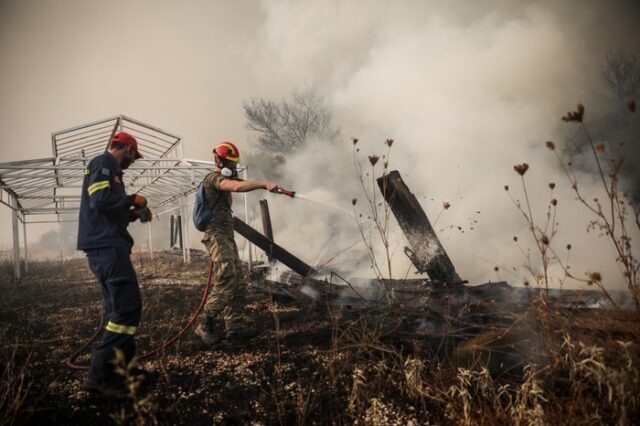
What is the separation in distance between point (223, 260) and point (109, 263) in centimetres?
134

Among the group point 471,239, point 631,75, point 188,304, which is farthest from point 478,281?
point 631,75

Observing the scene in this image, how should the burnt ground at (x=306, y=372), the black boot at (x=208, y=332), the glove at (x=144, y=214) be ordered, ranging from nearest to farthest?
1. the burnt ground at (x=306, y=372)
2. the glove at (x=144, y=214)
3. the black boot at (x=208, y=332)

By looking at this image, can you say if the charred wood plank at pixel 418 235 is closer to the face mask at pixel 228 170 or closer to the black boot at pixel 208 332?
the face mask at pixel 228 170

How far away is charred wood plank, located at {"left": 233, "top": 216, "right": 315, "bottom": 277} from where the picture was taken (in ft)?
18.8

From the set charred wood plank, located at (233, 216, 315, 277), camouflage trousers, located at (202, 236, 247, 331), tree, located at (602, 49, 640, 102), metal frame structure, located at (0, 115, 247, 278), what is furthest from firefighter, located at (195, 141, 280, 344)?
tree, located at (602, 49, 640, 102)

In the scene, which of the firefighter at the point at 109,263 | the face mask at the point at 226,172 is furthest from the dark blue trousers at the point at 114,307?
the face mask at the point at 226,172

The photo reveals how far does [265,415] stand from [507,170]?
7.95 metres

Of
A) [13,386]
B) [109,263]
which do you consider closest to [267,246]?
[109,263]

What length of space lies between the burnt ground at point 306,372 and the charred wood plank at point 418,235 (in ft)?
2.90

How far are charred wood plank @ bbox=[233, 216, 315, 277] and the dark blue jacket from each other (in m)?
2.65

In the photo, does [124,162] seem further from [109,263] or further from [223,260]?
[223,260]

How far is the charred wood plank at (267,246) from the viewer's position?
226 inches

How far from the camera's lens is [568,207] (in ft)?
23.0

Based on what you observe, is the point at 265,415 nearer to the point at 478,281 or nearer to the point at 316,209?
the point at 478,281
